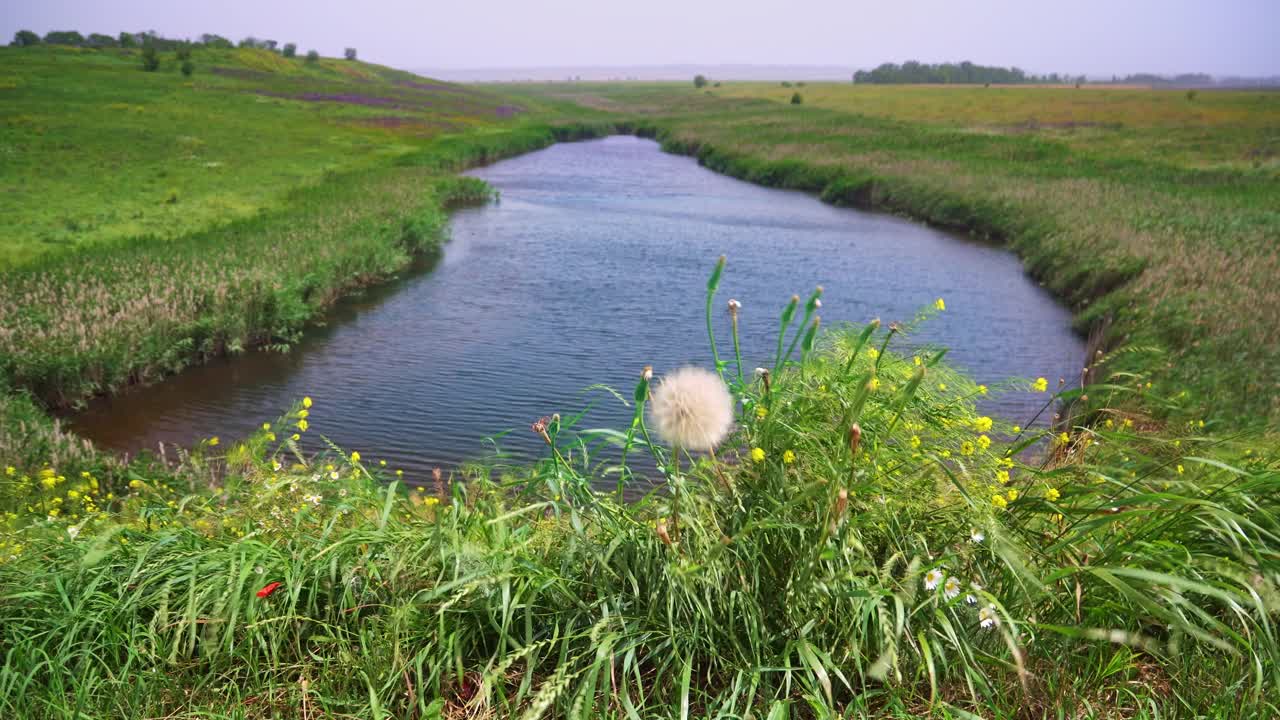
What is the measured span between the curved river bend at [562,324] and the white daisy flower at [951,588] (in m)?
3.96

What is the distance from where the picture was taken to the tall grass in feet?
9.30

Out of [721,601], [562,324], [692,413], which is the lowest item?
[562,324]

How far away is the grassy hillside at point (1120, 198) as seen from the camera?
10555mm

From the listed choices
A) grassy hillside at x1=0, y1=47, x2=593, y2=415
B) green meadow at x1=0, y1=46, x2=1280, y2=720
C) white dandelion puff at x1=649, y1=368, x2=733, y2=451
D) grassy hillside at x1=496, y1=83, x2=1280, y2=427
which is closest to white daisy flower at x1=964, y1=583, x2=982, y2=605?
green meadow at x1=0, y1=46, x2=1280, y2=720

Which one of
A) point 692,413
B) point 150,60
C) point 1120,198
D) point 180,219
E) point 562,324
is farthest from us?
point 150,60

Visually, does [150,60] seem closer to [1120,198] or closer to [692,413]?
[1120,198]

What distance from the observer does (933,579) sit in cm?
289

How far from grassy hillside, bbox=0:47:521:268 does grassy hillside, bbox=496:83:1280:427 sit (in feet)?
58.3

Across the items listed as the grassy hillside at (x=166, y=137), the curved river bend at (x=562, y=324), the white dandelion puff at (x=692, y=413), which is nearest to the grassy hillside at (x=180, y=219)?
the grassy hillside at (x=166, y=137)

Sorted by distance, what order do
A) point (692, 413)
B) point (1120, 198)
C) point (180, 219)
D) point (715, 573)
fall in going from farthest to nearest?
point (1120, 198) → point (180, 219) → point (715, 573) → point (692, 413)

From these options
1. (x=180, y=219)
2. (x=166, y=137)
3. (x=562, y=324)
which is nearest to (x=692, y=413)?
(x=562, y=324)

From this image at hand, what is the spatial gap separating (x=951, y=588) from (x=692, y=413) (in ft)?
3.73

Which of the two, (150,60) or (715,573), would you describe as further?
(150,60)

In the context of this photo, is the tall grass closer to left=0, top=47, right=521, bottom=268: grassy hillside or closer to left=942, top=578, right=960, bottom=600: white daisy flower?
left=942, top=578, right=960, bottom=600: white daisy flower
